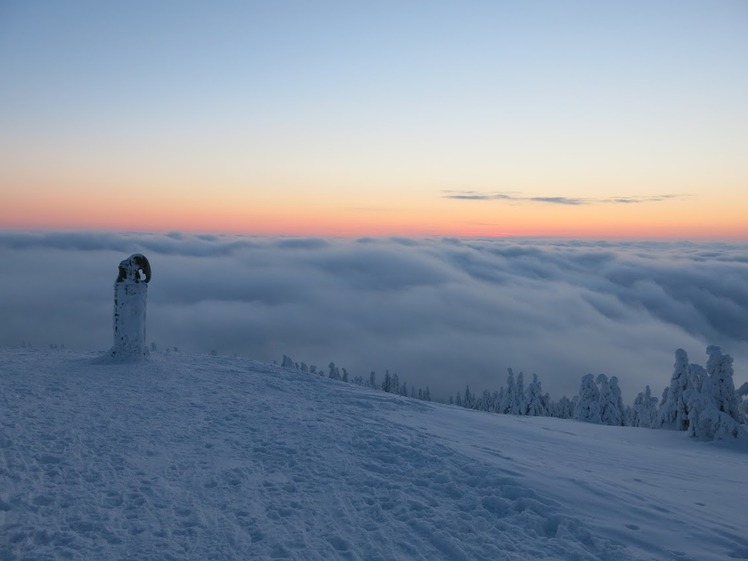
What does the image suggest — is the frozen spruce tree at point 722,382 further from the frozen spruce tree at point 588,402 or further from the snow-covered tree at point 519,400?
the snow-covered tree at point 519,400

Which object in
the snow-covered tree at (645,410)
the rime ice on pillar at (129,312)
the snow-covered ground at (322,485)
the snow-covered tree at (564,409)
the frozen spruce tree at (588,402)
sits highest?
the rime ice on pillar at (129,312)

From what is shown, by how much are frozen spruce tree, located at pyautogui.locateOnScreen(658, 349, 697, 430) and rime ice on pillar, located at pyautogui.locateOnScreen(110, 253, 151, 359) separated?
17383 mm

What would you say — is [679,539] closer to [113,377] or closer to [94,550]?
[94,550]

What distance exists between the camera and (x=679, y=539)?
6480 mm

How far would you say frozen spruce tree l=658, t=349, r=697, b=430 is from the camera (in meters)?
17.3

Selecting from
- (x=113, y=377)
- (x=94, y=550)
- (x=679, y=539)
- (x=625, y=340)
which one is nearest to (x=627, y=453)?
(x=679, y=539)

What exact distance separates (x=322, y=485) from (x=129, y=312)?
10723 mm

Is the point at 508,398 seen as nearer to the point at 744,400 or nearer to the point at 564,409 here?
the point at 564,409

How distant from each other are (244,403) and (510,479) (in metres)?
6.48

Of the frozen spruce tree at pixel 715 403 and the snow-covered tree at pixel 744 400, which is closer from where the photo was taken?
the frozen spruce tree at pixel 715 403

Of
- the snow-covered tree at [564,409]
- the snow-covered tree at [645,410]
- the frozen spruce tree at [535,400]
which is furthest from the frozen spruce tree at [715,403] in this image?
the snow-covered tree at [564,409]

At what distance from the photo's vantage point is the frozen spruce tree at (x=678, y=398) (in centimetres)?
1727

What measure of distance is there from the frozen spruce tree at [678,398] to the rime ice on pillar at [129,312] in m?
17.4

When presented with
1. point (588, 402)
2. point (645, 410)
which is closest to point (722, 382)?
point (588, 402)
